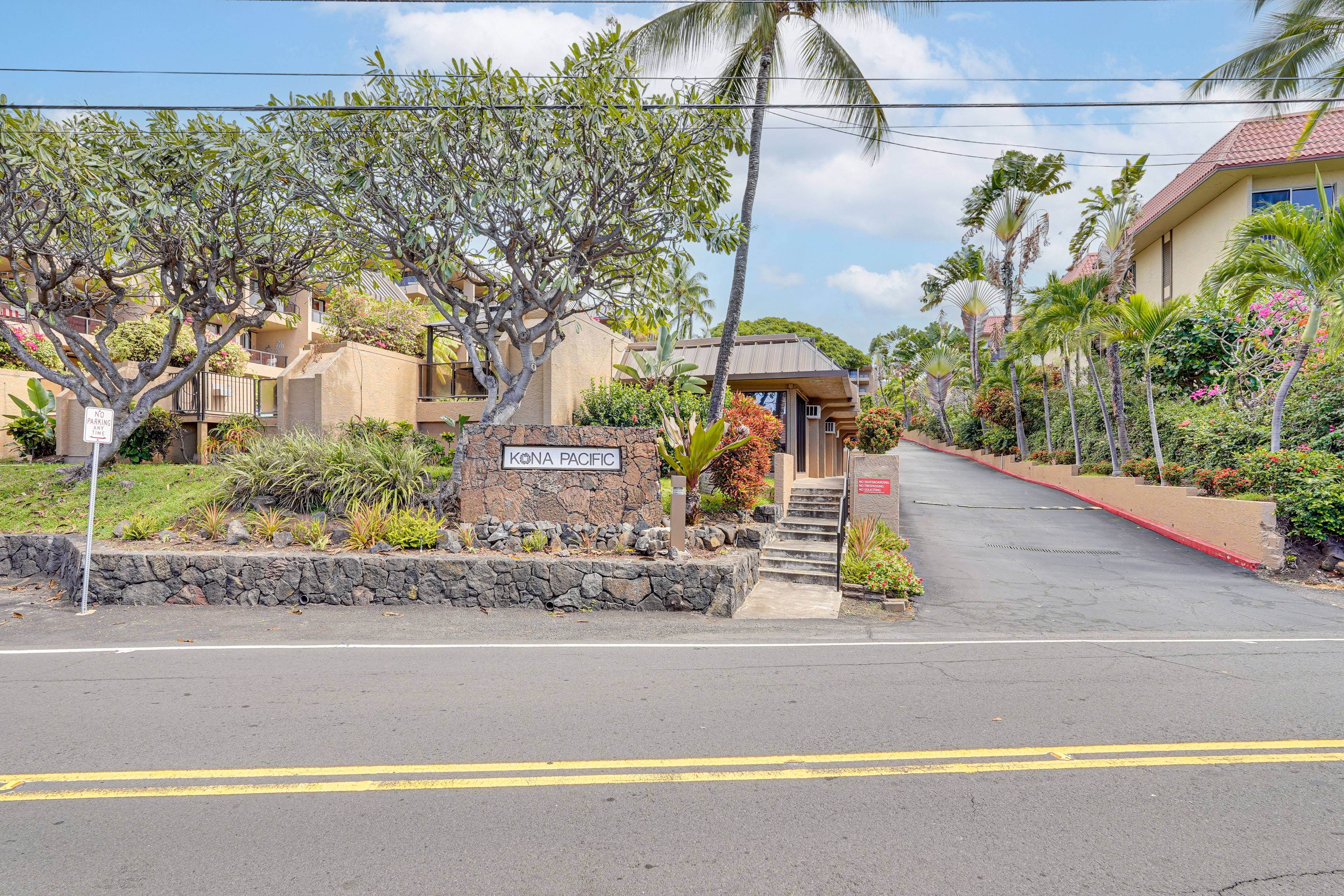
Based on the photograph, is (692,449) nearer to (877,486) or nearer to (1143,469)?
(877,486)

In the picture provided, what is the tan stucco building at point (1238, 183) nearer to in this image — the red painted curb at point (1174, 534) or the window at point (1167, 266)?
the window at point (1167, 266)

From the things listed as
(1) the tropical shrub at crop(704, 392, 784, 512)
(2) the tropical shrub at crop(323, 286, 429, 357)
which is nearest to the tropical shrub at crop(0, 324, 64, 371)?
Result: (2) the tropical shrub at crop(323, 286, 429, 357)

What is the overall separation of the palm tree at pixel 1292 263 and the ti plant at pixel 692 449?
9969mm

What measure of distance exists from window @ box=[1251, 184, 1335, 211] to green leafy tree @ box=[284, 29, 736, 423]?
64.7 ft

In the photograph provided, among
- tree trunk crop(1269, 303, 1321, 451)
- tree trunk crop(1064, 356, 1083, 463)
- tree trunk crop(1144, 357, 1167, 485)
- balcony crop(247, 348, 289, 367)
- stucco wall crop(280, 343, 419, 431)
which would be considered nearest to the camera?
tree trunk crop(1269, 303, 1321, 451)

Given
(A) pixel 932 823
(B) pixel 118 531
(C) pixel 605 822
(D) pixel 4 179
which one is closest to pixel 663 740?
(C) pixel 605 822

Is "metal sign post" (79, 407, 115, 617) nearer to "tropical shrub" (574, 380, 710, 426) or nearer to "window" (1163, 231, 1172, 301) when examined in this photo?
"tropical shrub" (574, 380, 710, 426)

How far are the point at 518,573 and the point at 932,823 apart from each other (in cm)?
718

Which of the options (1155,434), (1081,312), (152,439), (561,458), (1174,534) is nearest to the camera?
(561,458)

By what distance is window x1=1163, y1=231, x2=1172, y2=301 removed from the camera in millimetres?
26516

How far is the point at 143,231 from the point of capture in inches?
512

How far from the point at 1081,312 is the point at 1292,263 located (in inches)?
259

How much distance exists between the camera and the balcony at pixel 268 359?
28125 millimetres

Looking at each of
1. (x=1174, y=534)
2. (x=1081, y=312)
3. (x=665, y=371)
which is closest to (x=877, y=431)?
(x=665, y=371)
